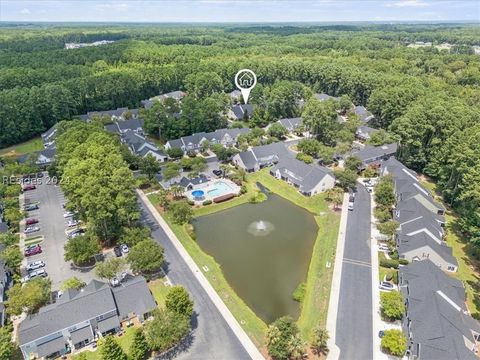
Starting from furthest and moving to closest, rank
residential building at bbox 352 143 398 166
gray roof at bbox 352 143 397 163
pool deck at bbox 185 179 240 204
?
gray roof at bbox 352 143 397 163
residential building at bbox 352 143 398 166
pool deck at bbox 185 179 240 204

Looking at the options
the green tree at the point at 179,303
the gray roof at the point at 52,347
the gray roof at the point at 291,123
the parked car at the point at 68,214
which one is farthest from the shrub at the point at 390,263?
the gray roof at the point at 291,123

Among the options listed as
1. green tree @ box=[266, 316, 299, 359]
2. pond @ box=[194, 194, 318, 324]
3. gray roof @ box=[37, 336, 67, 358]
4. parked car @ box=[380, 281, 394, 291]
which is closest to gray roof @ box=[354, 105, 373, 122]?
pond @ box=[194, 194, 318, 324]

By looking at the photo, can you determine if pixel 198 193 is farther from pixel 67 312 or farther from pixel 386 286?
pixel 386 286

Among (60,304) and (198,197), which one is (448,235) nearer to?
(198,197)

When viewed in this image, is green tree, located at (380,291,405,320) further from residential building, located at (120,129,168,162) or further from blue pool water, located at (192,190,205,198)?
residential building, located at (120,129,168,162)

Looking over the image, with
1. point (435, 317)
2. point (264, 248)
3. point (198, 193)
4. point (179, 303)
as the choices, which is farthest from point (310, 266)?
point (198, 193)

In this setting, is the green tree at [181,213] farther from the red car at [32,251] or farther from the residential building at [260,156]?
the residential building at [260,156]
